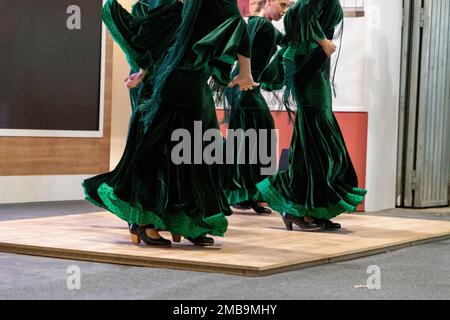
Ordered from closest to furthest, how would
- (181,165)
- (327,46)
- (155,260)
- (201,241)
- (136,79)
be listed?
(155,260) < (181,165) < (201,241) < (136,79) < (327,46)

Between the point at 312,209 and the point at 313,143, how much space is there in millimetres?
393

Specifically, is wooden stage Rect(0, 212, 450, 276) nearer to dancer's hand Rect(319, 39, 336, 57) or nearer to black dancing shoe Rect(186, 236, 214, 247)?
black dancing shoe Rect(186, 236, 214, 247)

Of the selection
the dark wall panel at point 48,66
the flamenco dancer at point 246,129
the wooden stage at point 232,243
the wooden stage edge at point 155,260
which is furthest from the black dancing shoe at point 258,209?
the dark wall panel at point 48,66

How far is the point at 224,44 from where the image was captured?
4.24 m

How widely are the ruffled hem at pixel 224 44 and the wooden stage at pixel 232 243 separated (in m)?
0.91

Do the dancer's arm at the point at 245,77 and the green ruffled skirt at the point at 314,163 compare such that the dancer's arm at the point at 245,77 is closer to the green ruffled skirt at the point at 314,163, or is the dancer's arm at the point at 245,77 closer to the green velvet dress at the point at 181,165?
the green velvet dress at the point at 181,165

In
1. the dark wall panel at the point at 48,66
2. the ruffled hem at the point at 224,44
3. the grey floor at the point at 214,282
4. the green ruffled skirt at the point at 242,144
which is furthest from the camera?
the dark wall panel at the point at 48,66

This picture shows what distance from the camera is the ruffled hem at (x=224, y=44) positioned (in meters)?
4.20

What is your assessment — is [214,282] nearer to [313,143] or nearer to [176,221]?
[176,221]

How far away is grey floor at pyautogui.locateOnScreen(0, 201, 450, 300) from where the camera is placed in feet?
11.1

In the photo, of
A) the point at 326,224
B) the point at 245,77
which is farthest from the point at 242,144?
the point at 245,77

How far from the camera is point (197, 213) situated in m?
4.33

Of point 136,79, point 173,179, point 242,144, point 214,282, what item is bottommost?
point 214,282
